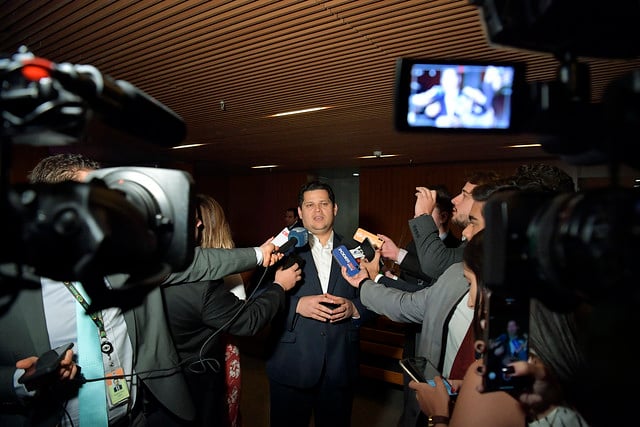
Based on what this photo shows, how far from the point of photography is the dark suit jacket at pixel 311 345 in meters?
2.08

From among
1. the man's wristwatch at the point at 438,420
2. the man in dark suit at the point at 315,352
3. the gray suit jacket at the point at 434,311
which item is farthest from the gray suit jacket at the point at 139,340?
the man's wristwatch at the point at 438,420

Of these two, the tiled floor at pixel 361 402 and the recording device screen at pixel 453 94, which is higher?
the recording device screen at pixel 453 94

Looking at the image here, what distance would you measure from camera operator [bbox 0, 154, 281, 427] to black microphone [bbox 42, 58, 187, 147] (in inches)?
25.2

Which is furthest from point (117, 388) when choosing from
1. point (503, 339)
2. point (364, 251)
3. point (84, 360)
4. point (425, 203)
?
point (425, 203)

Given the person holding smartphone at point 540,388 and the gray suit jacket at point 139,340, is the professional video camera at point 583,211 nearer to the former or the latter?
the person holding smartphone at point 540,388

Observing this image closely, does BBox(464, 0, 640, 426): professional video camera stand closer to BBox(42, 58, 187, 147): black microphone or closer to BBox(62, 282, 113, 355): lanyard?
BBox(42, 58, 187, 147): black microphone

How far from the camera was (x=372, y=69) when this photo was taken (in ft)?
8.25

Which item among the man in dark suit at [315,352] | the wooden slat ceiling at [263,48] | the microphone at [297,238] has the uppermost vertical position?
the wooden slat ceiling at [263,48]

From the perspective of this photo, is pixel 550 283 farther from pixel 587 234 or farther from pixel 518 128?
pixel 518 128

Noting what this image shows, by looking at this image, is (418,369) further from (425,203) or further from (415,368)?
(425,203)

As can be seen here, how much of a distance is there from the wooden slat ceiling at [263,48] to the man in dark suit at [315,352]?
3.93 feet

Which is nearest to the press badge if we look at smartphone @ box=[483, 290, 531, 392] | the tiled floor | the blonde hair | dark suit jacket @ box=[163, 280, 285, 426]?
dark suit jacket @ box=[163, 280, 285, 426]

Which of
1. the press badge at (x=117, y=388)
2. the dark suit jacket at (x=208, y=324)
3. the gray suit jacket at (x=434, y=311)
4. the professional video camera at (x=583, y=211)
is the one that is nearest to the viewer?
the professional video camera at (x=583, y=211)

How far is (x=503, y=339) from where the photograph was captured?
3.22 ft
